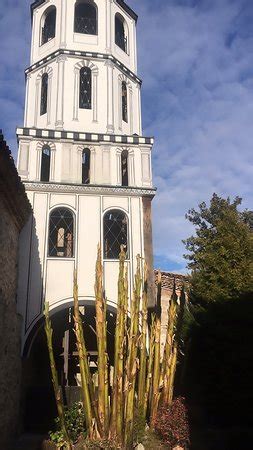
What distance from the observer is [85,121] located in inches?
591

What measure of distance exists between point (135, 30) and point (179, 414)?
1517 centimetres

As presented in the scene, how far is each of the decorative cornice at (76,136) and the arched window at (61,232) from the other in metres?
2.60

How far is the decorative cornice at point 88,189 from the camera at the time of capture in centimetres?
1343

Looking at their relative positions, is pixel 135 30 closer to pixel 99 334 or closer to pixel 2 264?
pixel 2 264

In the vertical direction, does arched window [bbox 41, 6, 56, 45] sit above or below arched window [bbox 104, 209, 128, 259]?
above

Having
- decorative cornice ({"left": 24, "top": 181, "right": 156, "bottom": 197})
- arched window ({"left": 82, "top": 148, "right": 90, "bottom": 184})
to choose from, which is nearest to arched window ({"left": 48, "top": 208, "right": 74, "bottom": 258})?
decorative cornice ({"left": 24, "top": 181, "right": 156, "bottom": 197})

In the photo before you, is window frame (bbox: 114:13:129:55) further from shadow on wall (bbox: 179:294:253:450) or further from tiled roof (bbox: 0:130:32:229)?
shadow on wall (bbox: 179:294:253:450)

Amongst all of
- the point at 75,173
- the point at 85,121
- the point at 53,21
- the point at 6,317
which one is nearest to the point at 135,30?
the point at 53,21

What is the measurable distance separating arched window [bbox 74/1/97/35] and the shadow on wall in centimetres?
1161

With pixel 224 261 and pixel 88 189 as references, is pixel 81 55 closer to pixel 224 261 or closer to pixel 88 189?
pixel 88 189

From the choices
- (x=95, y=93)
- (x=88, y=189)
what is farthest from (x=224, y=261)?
(x=95, y=93)

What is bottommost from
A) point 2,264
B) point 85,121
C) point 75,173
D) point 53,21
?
point 2,264

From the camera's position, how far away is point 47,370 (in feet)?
45.8

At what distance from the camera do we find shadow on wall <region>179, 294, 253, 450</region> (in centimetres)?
961
